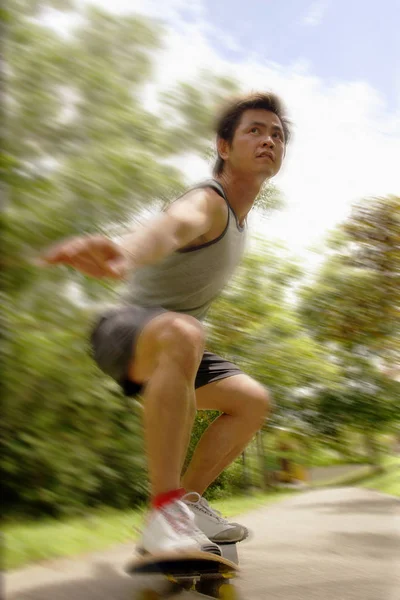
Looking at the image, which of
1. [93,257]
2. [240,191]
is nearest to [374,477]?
[240,191]

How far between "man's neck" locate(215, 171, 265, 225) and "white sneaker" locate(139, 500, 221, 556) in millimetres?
871

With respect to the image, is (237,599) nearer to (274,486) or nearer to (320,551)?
(320,551)

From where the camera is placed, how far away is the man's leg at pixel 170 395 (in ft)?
4.96

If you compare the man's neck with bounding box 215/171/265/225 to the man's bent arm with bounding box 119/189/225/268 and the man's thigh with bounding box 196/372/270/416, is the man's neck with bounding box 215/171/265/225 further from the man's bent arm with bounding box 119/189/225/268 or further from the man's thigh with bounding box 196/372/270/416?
the man's thigh with bounding box 196/372/270/416

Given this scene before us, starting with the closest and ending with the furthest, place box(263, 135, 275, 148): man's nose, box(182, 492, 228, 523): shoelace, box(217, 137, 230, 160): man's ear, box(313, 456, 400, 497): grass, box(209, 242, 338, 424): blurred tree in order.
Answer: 1. box(182, 492, 228, 523): shoelace
2. box(263, 135, 275, 148): man's nose
3. box(217, 137, 230, 160): man's ear
4. box(209, 242, 338, 424): blurred tree
5. box(313, 456, 400, 497): grass

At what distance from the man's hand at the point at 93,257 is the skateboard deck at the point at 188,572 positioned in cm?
63

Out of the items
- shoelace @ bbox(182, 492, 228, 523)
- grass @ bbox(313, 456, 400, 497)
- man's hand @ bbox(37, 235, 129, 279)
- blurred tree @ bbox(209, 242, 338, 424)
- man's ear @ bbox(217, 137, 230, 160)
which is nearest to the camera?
man's hand @ bbox(37, 235, 129, 279)

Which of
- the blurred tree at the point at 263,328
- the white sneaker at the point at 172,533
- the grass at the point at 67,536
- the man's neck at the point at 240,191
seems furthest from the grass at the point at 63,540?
the blurred tree at the point at 263,328

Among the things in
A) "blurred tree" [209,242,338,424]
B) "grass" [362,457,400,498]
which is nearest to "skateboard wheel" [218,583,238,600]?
"blurred tree" [209,242,338,424]

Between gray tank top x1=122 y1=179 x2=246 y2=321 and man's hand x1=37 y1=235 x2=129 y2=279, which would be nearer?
man's hand x1=37 y1=235 x2=129 y2=279

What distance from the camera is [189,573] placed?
4.73ft

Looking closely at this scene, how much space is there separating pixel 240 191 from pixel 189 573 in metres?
1.07

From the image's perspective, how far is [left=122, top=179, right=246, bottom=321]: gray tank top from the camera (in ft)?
5.74

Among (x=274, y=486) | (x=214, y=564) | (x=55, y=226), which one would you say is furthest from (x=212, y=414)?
(x=214, y=564)
